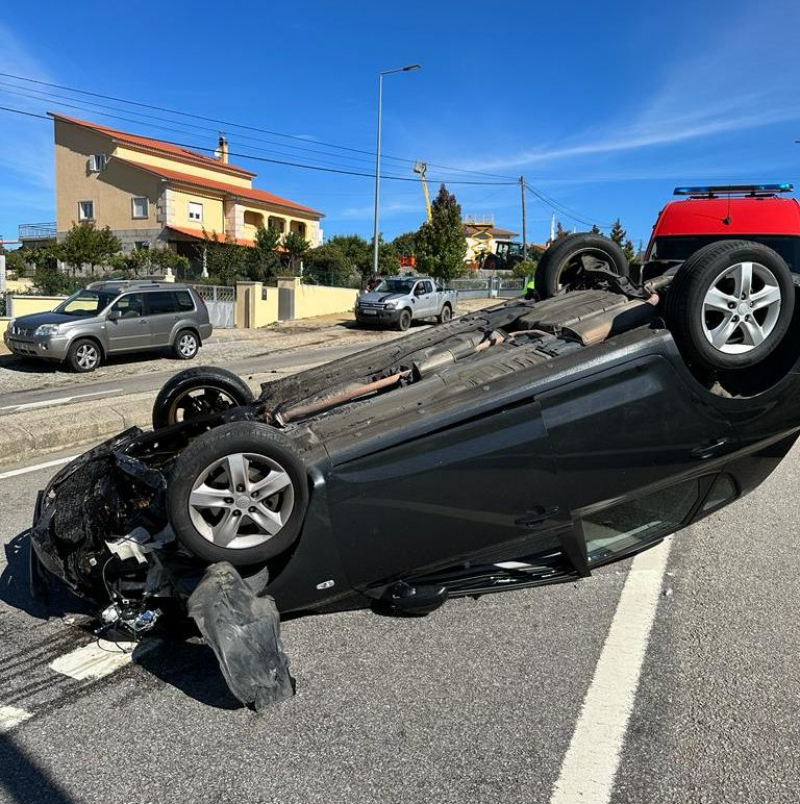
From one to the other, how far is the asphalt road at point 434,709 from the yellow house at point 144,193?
Answer: 4265cm

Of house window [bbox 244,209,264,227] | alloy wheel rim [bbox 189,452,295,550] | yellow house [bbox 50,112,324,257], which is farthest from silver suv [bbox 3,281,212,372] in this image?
house window [bbox 244,209,264,227]

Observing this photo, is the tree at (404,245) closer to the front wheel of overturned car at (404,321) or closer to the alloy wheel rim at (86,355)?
the front wheel of overturned car at (404,321)

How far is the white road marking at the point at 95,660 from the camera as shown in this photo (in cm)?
314

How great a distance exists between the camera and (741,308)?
3400 millimetres

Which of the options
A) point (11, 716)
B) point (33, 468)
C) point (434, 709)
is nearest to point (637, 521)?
point (434, 709)

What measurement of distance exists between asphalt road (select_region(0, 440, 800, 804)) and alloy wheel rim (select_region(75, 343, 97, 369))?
39.0 feet

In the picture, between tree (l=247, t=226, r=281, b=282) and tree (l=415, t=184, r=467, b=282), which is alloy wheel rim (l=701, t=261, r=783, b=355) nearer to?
tree (l=247, t=226, r=281, b=282)

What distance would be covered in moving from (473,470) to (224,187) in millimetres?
48190

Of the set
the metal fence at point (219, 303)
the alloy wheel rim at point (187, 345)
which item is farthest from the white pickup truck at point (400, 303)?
the alloy wheel rim at point (187, 345)

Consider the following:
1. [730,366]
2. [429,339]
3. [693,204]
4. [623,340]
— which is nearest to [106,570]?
[429,339]

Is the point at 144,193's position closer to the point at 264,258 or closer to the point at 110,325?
the point at 264,258

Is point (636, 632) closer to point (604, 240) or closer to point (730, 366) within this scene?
point (730, 366)

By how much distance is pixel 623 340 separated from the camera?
3365 mm

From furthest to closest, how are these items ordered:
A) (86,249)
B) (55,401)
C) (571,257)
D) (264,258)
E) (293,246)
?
1. (293,246)
2. (86,249)
3. (264,258)
4. (55,401)
5. (571,257)
